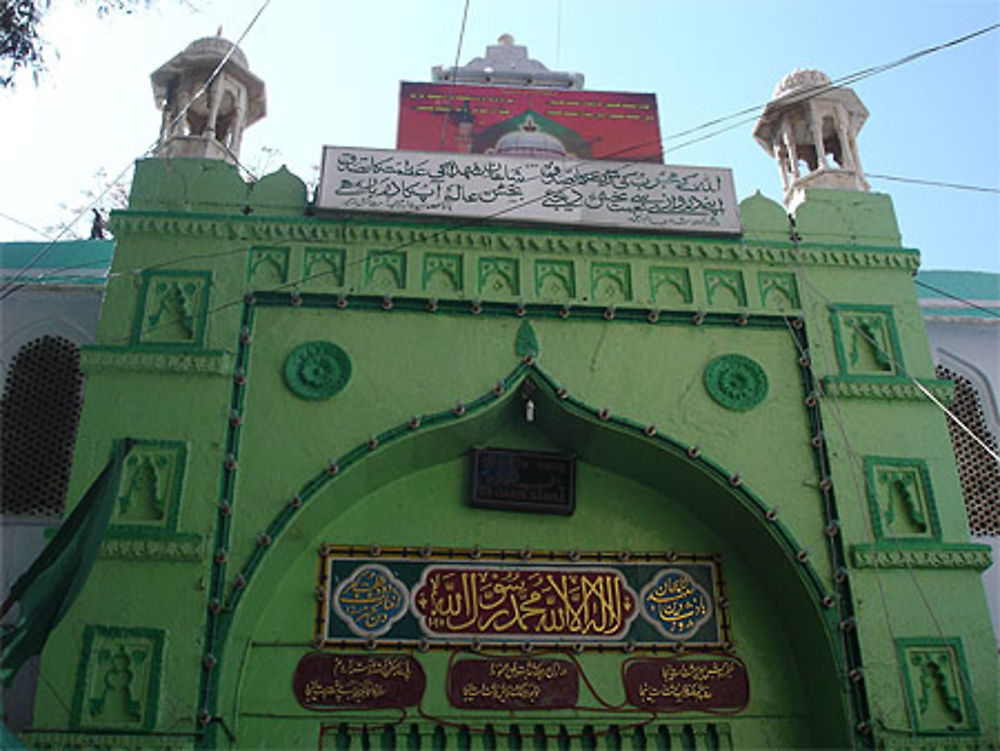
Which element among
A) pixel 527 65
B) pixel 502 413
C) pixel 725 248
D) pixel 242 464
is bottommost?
pixel 242 464

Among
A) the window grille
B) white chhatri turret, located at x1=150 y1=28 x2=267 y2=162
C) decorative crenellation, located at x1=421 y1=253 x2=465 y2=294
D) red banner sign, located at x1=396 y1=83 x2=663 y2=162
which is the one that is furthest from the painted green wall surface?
red banner sign, located at x1=396 y1=83 x2=663 y2=162

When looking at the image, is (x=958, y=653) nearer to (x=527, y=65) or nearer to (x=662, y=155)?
(x=662, y=155)

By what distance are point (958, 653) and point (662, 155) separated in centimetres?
536

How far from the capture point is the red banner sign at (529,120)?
30.6 feet

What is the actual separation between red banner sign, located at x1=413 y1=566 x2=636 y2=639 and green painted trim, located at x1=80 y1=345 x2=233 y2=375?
201 centimetres

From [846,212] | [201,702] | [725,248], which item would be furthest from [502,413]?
[846,212]

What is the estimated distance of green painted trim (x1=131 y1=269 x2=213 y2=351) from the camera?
658 cm

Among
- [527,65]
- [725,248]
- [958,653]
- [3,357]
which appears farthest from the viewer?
[527,65]

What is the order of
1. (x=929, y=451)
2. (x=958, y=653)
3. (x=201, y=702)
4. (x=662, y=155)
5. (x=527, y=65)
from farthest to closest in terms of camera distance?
(x=527, y=65)
(x=662, y=155)
(x=929, y=451)
(x=958, y=653)
(x=201, y=702)

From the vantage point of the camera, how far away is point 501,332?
688cm

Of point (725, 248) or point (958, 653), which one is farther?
point (725, 248)

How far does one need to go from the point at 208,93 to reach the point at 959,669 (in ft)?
Answer: 22.9

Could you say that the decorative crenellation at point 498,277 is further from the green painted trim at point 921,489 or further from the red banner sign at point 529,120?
the green painted trim at point 921,489

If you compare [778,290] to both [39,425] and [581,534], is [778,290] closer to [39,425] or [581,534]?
[581,534]
